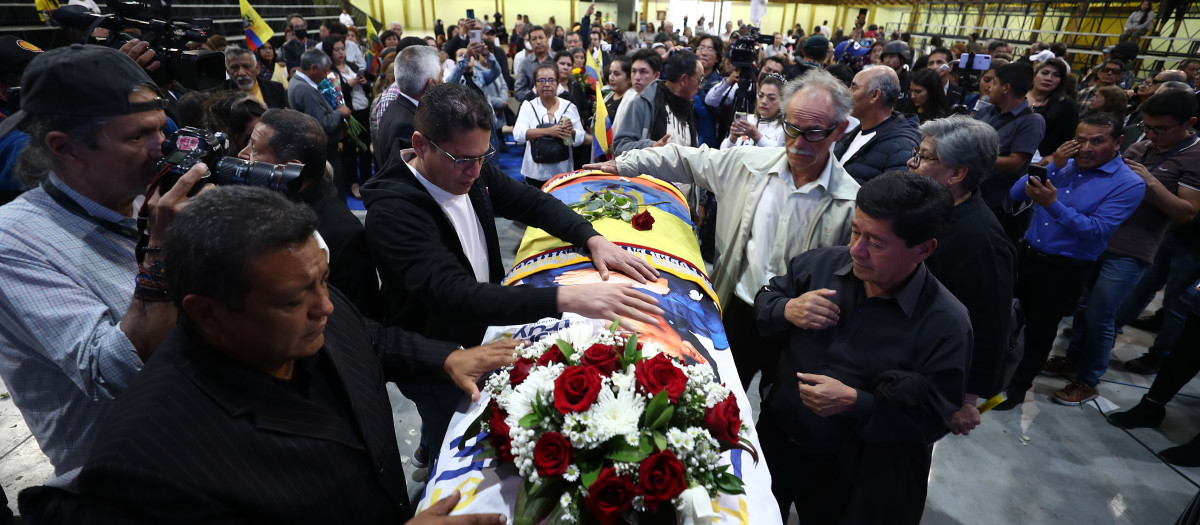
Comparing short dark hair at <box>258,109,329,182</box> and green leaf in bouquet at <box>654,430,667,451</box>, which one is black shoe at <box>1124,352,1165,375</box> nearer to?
green leaf in bouquet at <box>654,430,667,451</box>

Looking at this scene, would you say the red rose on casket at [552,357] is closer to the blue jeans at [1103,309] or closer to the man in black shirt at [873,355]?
the man in black shirt at [873,355]

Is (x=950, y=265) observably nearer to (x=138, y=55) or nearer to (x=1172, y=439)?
(x=1172, y=439)

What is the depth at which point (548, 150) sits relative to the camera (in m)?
5.04

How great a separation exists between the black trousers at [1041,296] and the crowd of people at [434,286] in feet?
0.05

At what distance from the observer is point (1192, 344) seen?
3156mm

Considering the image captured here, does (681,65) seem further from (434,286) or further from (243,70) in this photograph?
(243,70)

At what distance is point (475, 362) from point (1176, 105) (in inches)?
171

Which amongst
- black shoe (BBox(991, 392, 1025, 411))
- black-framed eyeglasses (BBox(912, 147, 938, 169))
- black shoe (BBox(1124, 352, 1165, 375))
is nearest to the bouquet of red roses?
black-framed eyeglasses (BBox(912, 147, 938, 169))

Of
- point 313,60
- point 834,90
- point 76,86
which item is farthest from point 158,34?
point 834,90

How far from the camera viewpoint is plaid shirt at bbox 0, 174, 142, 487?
4.40ft

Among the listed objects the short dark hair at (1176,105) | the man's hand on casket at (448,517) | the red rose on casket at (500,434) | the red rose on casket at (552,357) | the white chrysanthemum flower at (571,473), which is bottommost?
the man's hand on casket at (448,517)

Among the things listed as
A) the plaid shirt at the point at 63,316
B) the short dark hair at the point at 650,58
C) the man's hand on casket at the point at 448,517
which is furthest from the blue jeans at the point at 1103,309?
the plaid shirt at the point at 63,316

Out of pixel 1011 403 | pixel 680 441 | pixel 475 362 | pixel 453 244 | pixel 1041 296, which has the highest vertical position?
pixel 453 244

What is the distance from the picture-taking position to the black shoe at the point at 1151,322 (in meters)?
4.50
